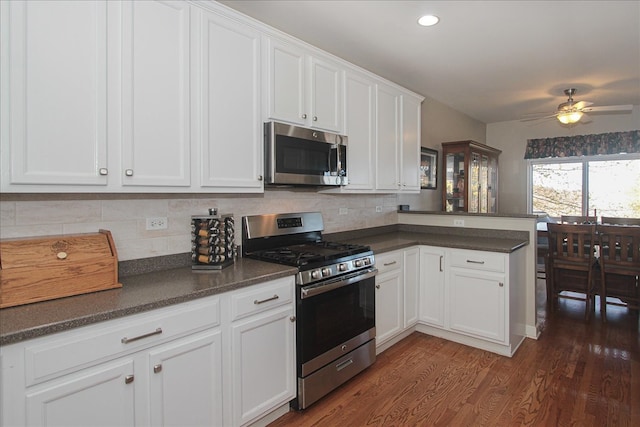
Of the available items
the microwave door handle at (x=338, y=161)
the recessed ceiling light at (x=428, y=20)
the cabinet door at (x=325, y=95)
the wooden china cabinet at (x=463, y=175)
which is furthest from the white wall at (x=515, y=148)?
the microwave door handle at (x=338, y=161)

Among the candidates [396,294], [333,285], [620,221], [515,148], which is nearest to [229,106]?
[333,285]

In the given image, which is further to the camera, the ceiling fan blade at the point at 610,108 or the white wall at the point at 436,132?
the white wall at the point at 436,132

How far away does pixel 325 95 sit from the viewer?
2705 millimetres

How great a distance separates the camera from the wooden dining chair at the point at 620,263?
3.58 meters

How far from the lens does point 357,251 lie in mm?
2586

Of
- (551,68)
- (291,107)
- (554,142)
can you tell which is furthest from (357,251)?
(554,142)

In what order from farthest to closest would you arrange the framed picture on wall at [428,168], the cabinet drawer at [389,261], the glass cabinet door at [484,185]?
the glass cabinet door at [484,185], the framed picture on wall at [428,168], the cabinet drawer at [389,261]

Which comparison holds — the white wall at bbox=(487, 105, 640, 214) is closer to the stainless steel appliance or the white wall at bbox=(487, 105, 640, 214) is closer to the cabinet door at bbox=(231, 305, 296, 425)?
the stainless steel appliance

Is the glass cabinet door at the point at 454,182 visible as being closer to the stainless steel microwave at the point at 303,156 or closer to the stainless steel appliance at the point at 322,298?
the stainless steel microwave at the point at 303,156

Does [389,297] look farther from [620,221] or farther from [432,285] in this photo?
[620,221]

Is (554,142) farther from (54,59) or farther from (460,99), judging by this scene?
(54,59)

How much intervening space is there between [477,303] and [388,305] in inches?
29.4

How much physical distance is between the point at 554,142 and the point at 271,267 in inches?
218

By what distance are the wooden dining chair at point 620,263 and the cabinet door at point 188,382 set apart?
3.92 m
